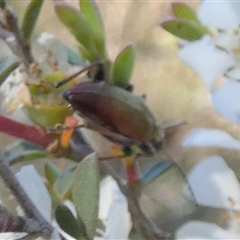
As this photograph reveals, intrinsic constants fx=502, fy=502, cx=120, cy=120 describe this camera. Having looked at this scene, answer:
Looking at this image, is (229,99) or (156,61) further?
(156,61)

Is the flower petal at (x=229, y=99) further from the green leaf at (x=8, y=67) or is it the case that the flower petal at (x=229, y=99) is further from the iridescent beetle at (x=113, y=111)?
the green leaf at (x=8, y=67)

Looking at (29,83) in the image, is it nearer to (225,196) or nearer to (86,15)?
(86,15)

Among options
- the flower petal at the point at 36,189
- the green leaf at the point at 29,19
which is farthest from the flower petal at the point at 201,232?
the green leaf at the point at 29,19

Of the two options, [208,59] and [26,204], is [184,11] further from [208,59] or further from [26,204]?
[26,204]

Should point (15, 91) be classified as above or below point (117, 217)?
above

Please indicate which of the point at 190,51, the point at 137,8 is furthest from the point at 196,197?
the point at 137,8

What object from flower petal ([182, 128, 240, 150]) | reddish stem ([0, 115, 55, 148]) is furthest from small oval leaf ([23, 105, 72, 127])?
flower petal ([182, 128, 240, 150])

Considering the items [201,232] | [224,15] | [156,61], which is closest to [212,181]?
[201,232]
